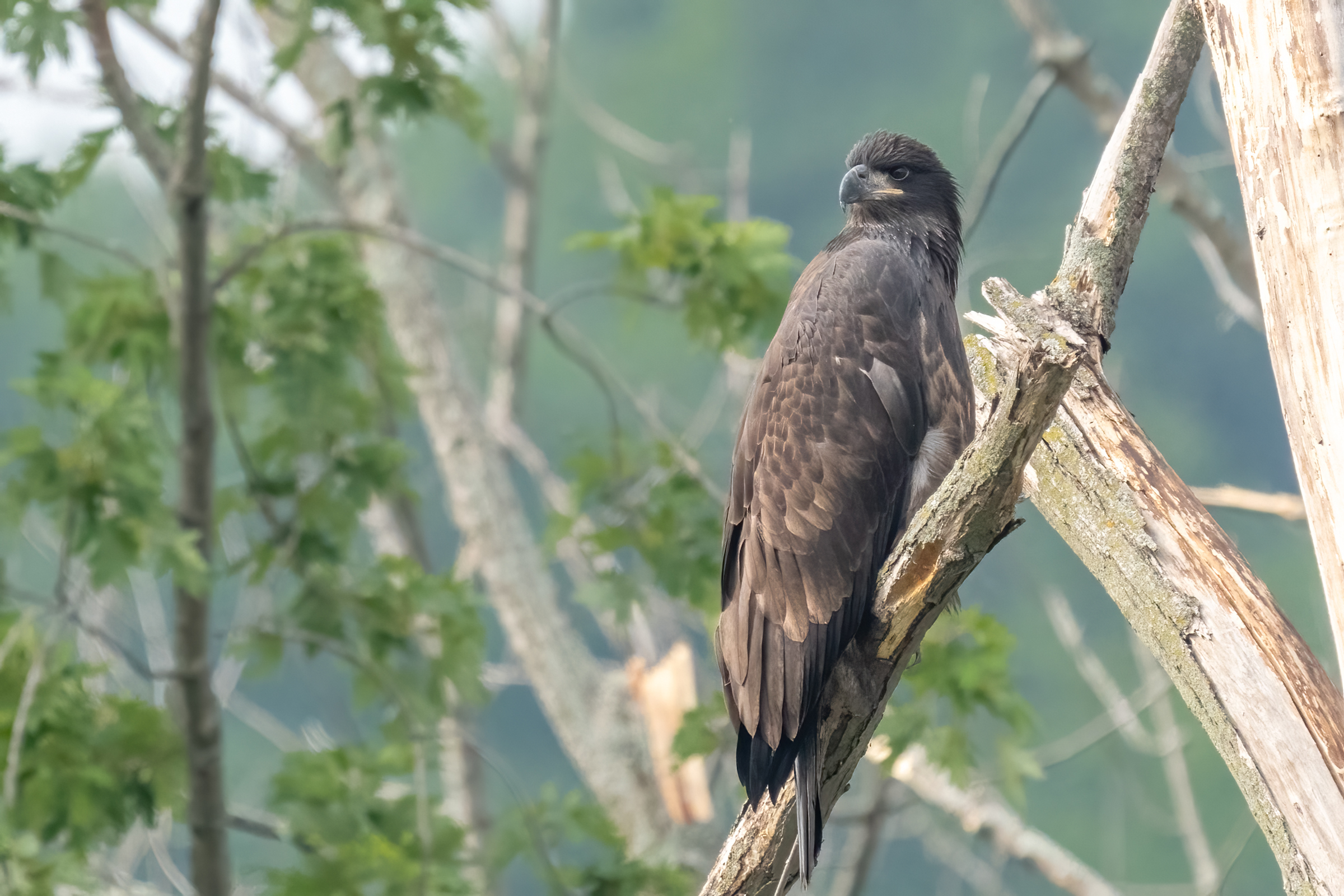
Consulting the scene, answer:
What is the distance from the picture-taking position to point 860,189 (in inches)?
110

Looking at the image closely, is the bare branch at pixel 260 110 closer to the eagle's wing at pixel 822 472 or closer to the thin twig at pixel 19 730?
the thin twig at pixel 19 730

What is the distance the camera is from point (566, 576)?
11.8 meters

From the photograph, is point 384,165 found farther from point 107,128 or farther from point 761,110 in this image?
point 761,110

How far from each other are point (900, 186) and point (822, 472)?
905mm

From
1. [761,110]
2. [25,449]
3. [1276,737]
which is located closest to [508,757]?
[761,110]

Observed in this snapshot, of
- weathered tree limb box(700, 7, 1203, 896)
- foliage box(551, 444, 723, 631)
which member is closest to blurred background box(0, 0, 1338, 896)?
foliage box(551, 444, 723, 631)

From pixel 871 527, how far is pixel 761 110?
8.63m

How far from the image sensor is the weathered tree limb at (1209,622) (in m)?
1.67

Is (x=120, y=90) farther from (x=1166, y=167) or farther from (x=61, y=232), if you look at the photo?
(x=1166, y=167)

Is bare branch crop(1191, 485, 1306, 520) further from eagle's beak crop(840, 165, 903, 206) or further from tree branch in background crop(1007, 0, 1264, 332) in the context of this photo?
eagle's beak crop(840, 165, 903, 206)

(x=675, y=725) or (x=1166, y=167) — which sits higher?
(x=1166, y=167)

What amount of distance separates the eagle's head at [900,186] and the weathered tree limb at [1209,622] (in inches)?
33.7

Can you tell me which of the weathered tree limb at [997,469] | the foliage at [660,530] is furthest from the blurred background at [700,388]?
the weathered tree limb at [997,469]

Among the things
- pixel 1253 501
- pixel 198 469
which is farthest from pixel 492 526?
pixel 1253 501
